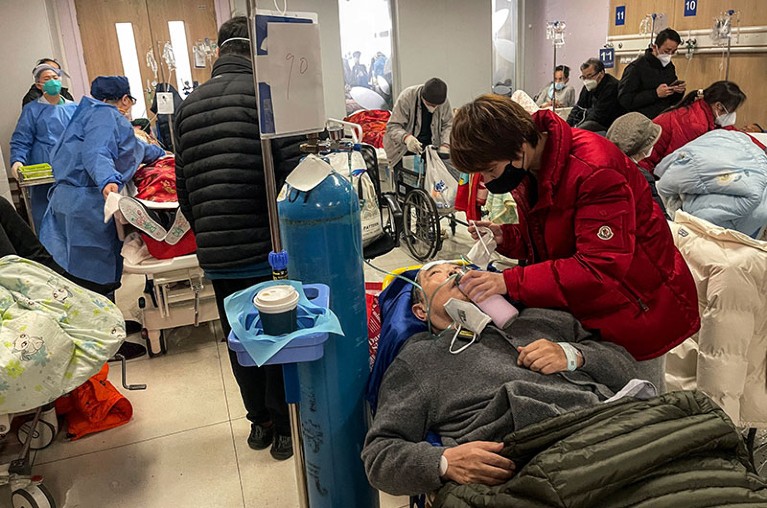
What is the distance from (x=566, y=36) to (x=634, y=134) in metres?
4.93

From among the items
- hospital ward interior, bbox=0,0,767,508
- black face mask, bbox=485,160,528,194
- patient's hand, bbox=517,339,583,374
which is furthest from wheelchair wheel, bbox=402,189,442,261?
patient's hand, bbox=517,339,583,374

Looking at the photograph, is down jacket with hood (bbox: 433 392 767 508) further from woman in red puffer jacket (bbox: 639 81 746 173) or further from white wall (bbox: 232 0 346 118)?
white wall (bbox: 232 0 346 118)

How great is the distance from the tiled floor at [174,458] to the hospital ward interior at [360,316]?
12 millimetres

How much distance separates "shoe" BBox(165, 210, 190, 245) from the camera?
2.86m

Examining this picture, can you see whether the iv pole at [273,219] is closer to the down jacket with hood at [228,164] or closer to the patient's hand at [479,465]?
the patient's hand at [479,465]

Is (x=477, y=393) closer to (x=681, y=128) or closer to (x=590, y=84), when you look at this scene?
(x=681, y=128)

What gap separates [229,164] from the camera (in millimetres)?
2021

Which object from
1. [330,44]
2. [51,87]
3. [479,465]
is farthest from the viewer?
[330,44]

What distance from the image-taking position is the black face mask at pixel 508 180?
4.88ft

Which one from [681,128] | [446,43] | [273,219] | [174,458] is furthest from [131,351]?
[446,43]

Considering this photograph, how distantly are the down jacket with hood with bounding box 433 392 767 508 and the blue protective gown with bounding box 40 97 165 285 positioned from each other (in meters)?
2.41

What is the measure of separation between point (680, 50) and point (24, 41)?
6000mm

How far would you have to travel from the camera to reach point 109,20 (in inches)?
259

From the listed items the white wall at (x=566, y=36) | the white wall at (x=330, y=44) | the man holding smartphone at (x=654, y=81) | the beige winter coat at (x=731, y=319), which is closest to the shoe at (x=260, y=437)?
the beige winter coat at (x=731, y=319)
